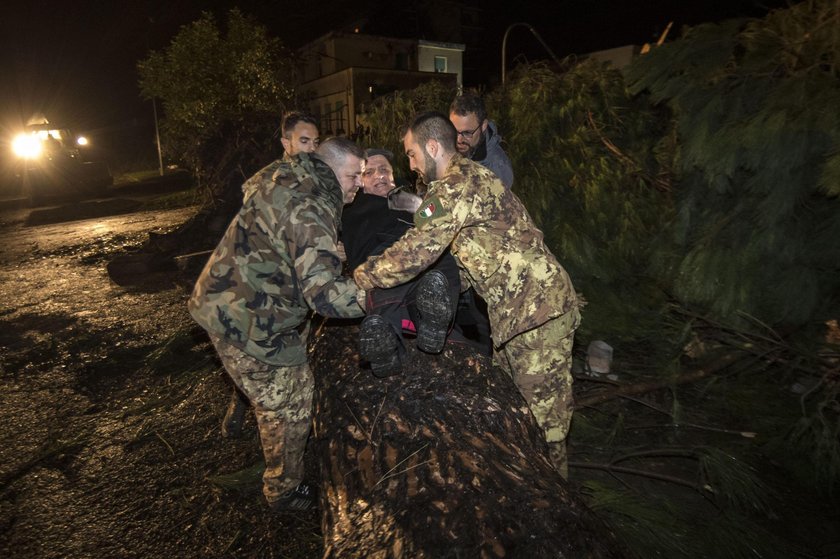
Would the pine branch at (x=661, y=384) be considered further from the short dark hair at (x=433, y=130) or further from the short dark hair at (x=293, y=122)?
the short dark hair at (x=293, y=122)

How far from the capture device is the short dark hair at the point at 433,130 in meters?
2.53

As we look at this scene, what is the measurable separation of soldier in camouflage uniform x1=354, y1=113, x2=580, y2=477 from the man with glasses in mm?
1166

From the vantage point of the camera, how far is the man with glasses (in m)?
3.67

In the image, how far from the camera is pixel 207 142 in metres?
8.29

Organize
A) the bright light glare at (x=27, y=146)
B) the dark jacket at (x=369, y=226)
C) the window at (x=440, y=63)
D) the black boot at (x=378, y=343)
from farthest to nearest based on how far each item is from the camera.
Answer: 1. the window at (x=440, y=63)
2. the bright light glare at (x=27, y=146)
3. the dark jacket at (x=369, y=226)
4. the black boot at (x=378, y=343)

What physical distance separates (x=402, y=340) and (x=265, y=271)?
0.75 metres

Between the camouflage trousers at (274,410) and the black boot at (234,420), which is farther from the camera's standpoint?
the black boot at (234,420)

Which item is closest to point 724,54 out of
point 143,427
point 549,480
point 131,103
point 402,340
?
point 402,340

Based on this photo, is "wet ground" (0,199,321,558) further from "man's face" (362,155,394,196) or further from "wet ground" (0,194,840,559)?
"man's face" (362,155,394,196)

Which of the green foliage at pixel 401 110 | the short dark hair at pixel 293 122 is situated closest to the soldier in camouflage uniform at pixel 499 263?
the short dark hair at pixel 293 122

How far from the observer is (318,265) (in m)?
2.26

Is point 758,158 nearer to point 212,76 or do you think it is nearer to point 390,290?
point 390,290

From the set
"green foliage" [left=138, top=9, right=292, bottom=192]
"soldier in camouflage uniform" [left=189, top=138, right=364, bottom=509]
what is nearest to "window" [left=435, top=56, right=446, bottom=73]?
"green foliage" [left=138, top=9, right=292, bottom=192]

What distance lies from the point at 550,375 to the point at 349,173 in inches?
60.7
